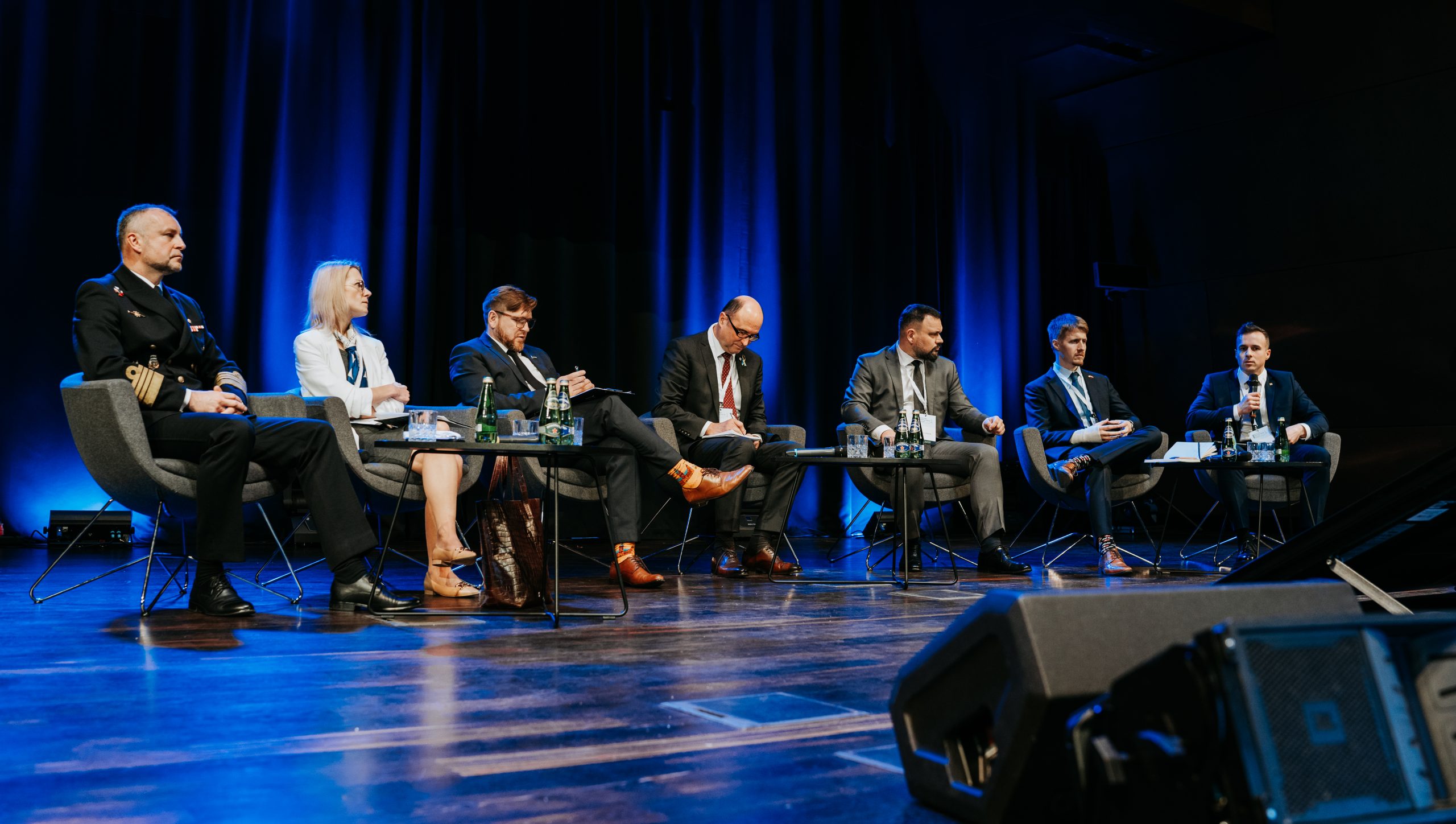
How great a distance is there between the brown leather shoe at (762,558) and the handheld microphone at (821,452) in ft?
1.93

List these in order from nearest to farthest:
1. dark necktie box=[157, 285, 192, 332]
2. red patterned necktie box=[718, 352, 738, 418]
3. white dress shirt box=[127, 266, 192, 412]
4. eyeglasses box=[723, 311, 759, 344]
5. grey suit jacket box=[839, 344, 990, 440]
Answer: white dress shirt box=[127, 266, 192, 412] < dark necktie box=[157, 285, 192, 332] < eyeglasses box=[723, 311, 759, 344] < red patterned necktie box=[718, 352, 738, 418] < grey suit jacket box=[839, 344, 990, 440]

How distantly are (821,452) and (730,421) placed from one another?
0.72 meters

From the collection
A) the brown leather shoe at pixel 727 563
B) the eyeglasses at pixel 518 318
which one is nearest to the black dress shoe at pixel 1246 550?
the brown leather shoe at pixel 727 563

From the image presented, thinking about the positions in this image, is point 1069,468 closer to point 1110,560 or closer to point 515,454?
point 1110,560

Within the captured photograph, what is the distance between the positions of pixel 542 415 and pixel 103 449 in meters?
1.27

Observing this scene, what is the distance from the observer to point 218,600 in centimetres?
303

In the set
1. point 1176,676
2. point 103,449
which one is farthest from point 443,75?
point 1176,676

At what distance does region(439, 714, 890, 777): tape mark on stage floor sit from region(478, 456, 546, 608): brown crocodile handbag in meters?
1.65

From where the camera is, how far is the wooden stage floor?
1313 mm

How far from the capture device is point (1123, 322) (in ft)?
28.6

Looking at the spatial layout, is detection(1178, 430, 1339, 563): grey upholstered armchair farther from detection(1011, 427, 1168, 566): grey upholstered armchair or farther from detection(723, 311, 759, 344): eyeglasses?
detection(723, 311, 759, 344): eyeglasses

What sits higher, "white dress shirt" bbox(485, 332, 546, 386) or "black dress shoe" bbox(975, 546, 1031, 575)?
"white dress shirt" bbox(485, 332, 546, 386)

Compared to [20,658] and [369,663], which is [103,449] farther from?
[369,663]

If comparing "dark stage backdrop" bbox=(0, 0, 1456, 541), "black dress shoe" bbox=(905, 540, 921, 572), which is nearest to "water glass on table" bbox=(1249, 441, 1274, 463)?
"black dress shoe" bbox=(905, 540, 921, 572)
